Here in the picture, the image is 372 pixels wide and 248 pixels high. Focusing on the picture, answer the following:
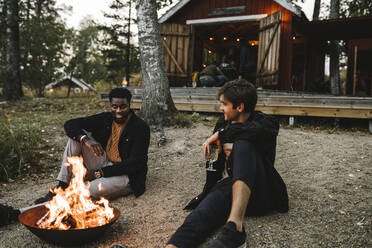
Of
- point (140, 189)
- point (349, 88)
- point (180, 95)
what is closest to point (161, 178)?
point (140, 189)

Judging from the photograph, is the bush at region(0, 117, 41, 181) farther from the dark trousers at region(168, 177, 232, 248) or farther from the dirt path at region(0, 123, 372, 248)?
the dark trousers at region(168, 177, 232, 248)

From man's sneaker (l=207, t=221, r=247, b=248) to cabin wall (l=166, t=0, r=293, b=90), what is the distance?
9.19 m

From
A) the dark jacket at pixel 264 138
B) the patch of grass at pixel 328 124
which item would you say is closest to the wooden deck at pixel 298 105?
the patch of grass at pixel 328 124

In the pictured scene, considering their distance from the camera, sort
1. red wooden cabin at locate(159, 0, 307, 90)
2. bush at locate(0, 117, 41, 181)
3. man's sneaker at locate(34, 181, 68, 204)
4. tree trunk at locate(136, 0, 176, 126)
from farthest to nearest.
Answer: red wooden cabin at locate(159, 0, 307, 90) < tree trunk at locate(136, 0, 176, 126) < bush at locate(0, 117, 41, 181) < man's sneaker at locate(34, 181, 68, 204)

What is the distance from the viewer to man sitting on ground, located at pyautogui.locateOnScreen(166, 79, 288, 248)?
230cm

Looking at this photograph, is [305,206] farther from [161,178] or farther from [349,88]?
[349,88]

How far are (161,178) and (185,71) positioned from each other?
7.92 m

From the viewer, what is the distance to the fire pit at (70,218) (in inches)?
95.0

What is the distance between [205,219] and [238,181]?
0.41 m

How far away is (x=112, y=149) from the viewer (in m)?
3.78

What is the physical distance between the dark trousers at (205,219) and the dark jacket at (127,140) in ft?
3.84

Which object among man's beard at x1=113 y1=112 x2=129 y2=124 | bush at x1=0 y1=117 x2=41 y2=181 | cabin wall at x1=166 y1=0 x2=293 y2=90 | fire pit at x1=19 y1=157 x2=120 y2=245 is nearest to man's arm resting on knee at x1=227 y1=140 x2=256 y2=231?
fire pit at x1=19 y1=157 x2=120 y2=245

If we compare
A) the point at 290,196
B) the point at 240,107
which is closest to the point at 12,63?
the point at 240,107

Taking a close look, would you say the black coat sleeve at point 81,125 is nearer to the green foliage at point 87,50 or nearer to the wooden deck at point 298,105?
the wooden deck at point 298,105
